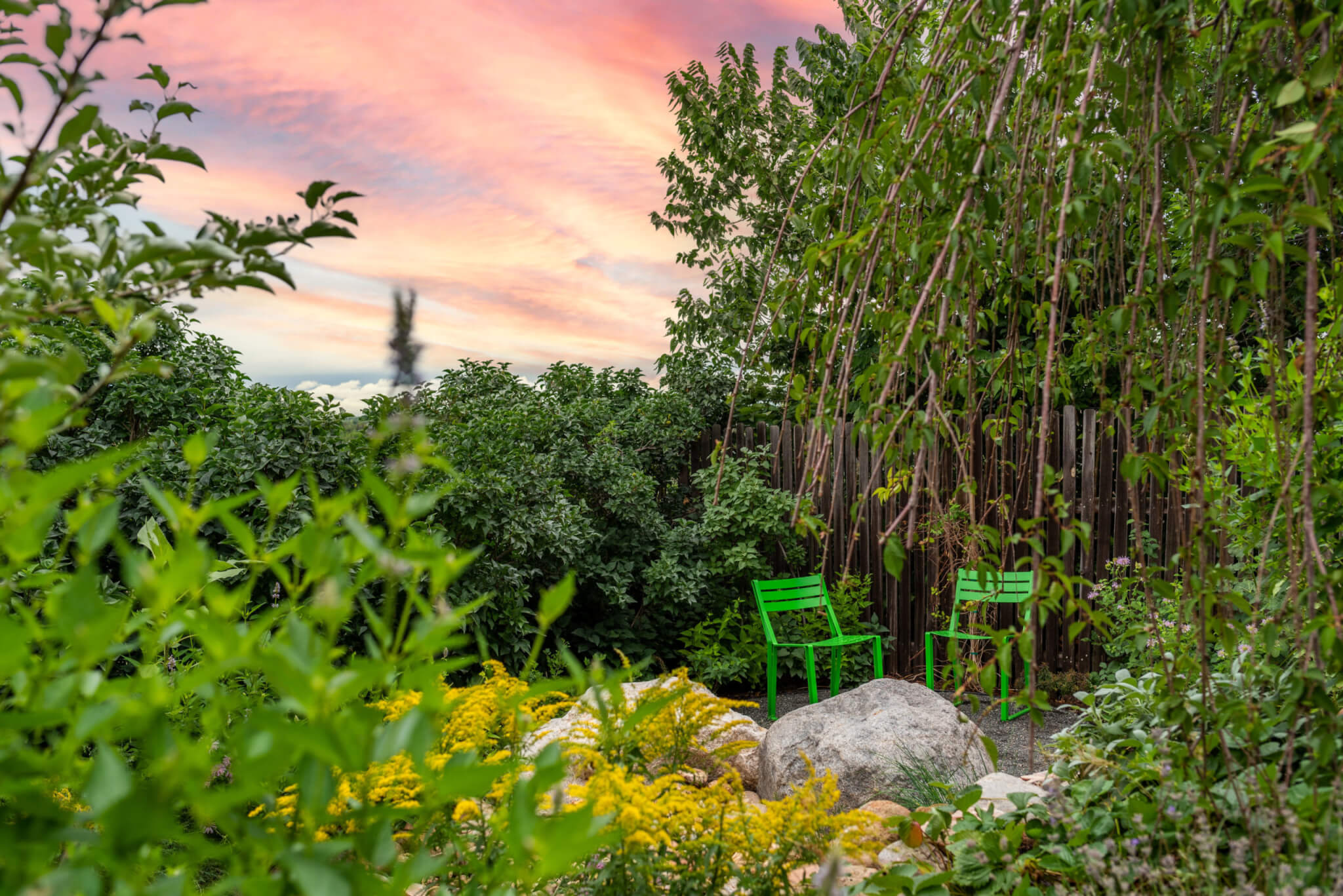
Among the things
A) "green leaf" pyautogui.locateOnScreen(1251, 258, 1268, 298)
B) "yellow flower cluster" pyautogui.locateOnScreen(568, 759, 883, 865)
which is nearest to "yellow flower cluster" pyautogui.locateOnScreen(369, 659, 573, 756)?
"yellow flower cluster" pyautogui.locateOnScreen(568, 759, 883, 865)

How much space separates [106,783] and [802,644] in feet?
15.3

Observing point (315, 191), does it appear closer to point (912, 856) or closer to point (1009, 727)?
point (912, 856)

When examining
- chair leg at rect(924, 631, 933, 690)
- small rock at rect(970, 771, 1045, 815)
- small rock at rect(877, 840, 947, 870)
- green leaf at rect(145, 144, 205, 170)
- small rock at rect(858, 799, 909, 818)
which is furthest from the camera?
chair leg at rect(924, 631, 933, 690)

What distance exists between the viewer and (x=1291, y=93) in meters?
0.99

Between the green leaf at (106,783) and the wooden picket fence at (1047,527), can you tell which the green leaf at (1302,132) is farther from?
the wooden picket fence at (1047,527)

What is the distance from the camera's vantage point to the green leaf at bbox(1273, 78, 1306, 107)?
978mm

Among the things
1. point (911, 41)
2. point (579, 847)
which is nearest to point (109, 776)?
point (579, 847)

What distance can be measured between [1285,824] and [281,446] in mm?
3754

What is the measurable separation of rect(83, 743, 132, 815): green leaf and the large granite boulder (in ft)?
8.83

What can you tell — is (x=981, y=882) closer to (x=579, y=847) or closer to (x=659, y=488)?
(x=579, y=847)

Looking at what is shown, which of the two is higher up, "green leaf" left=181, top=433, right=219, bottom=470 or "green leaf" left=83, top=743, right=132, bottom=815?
"green leaf" left=181, top=433, right=219, bottom=470

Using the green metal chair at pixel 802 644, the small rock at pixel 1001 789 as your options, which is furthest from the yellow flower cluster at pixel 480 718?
the green metal chair at pixel 802 644

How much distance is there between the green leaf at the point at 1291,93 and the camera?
98 centimetres

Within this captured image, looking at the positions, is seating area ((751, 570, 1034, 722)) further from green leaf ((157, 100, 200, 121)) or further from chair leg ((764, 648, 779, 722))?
green leaf ((157, 100, 200, 121))
